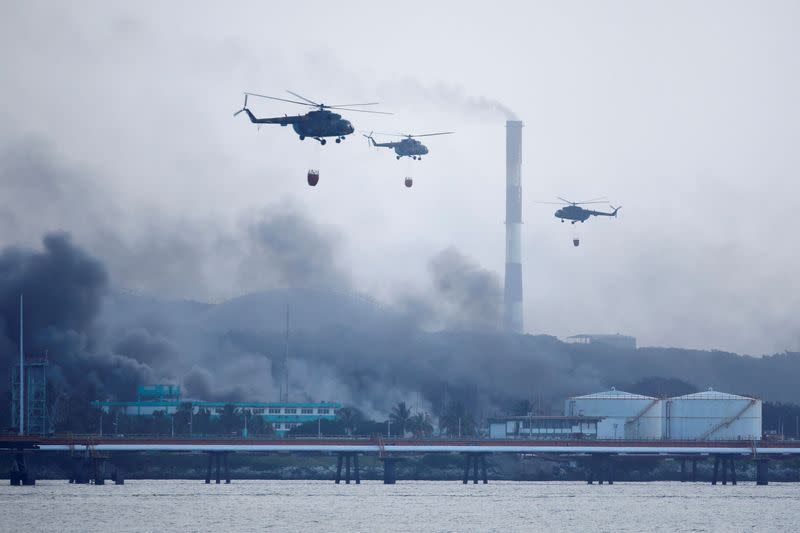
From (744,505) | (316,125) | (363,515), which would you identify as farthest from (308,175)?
(744,505)

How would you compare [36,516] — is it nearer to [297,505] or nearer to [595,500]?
[297,505]

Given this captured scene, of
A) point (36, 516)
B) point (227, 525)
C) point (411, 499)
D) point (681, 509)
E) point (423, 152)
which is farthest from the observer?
point (423, 152)

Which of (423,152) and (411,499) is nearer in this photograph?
(411,499)

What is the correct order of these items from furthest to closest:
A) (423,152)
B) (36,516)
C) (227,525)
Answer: (423,152) < (36,516) < (227,525)

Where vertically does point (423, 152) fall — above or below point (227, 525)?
above

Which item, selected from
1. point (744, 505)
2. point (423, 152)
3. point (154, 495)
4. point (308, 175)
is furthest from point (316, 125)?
point (744, 505)

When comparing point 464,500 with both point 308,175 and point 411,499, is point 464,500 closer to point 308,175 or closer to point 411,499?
point 411,499
